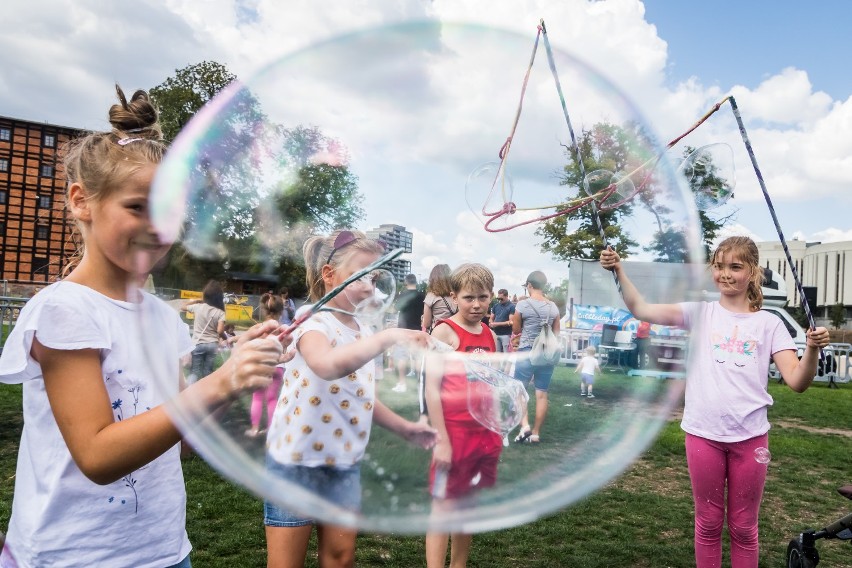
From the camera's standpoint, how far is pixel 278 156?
5.08ft

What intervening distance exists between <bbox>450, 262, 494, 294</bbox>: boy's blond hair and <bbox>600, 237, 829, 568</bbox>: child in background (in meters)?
1.86

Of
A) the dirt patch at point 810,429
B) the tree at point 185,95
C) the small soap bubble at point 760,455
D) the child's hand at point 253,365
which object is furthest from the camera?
the dirt patch at point 810,429

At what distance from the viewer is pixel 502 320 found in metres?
1.69

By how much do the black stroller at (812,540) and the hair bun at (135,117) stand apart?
3.93 metres

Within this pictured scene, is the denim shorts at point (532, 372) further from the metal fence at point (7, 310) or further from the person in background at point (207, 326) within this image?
the metal fence at point (7, 310)

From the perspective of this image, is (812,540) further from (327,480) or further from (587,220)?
(327,480)

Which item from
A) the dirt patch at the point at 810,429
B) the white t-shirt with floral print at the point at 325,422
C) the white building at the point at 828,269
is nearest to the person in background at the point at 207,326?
the white t-shirt with floral print at the point at 325,422

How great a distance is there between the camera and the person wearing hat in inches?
61.0

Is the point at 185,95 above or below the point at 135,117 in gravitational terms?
above

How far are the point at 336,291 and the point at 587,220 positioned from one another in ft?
2.50

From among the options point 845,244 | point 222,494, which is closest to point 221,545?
point 222,494

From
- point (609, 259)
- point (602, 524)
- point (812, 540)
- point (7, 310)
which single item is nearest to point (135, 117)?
point (609, 259)

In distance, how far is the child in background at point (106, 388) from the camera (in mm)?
1203

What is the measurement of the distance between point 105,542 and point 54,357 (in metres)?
0.41
